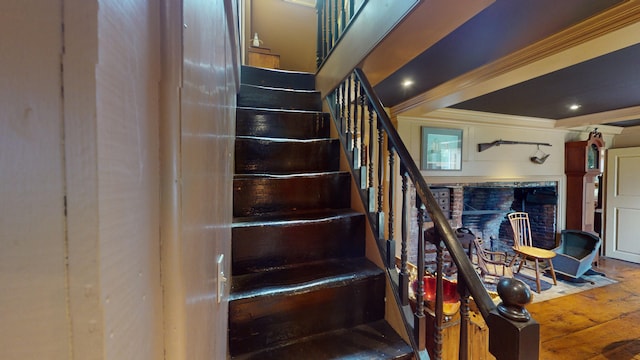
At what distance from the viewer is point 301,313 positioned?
45.3 inches

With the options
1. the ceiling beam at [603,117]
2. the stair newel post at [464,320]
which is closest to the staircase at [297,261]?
the stair newel post at [464,320]

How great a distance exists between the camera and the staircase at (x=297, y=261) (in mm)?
1079

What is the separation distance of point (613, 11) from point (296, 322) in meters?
2.31

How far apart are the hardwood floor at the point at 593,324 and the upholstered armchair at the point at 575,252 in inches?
12.5

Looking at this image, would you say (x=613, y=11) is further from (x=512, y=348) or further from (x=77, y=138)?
(x=77, y=138)

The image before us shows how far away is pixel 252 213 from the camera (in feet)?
4.95

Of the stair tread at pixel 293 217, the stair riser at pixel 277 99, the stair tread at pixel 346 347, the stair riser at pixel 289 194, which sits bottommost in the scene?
the stair tread at pixel 346 347

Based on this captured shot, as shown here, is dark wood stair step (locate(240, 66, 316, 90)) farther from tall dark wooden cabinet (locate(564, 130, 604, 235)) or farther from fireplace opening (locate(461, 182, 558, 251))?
tall dark wooden cabinet (locate(564, 130, 604, 235))

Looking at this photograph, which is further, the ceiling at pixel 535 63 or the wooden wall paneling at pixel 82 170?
the ceiling at pixel 535 63

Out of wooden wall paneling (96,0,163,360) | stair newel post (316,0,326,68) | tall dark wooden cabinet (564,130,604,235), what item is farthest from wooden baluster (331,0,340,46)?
tall dark wooden cabinet (564,130,604,235)

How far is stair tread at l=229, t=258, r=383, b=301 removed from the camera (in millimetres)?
1115

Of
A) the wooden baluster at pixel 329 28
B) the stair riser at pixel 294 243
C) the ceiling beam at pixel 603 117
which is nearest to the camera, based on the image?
the stair riser at pixel 294 243

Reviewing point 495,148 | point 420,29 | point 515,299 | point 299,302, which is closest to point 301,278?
point 299,302

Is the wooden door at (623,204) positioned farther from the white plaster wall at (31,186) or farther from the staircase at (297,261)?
the white plaster wall at (31,186)
